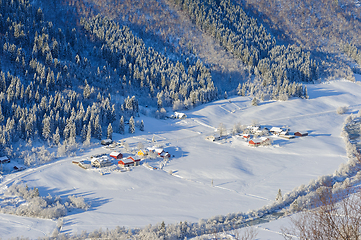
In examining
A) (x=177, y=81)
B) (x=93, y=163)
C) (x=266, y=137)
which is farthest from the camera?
(x=177, y=81)

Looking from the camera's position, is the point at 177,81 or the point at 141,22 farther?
the point at 141,22

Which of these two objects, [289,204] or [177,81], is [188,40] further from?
[289,204]

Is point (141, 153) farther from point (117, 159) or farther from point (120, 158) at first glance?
point (117, 159)

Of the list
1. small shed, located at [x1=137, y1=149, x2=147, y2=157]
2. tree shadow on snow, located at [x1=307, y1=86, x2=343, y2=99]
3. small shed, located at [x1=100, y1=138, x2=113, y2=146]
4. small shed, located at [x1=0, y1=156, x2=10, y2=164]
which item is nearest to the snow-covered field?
small shed, located at [x1=100, y1=138, x2=113, y2=146]

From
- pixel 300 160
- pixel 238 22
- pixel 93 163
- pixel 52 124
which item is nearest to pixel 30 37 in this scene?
pixel 52 124

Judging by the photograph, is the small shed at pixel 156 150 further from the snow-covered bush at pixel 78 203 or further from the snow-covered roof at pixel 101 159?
the snow-covered bush at pixel 78 203

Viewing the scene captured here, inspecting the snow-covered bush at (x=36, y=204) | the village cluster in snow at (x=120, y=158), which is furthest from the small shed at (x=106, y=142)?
the snow-covered bush at (x=36, y=204)

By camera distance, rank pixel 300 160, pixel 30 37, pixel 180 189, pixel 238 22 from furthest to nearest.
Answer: pixel 238 22 < pixel 30 37 < pixel 300 160 < pixel 180 189

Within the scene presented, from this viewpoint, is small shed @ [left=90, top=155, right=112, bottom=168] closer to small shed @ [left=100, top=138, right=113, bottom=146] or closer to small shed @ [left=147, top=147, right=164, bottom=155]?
small shed @ [left=147, top=147, right=164, bottom=155]
